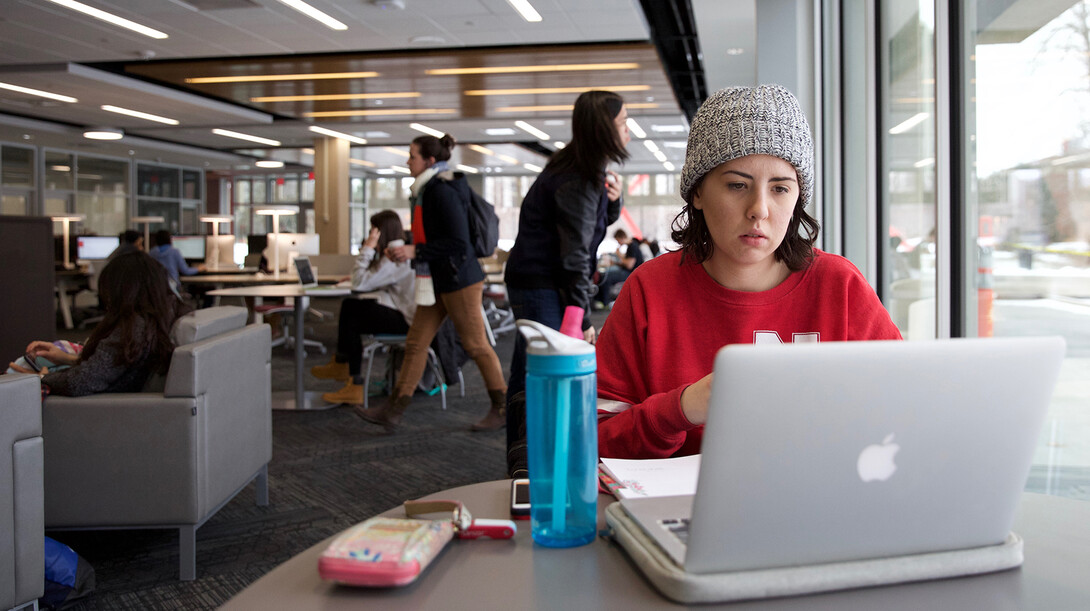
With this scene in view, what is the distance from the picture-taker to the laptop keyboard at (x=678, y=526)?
2.40 ft

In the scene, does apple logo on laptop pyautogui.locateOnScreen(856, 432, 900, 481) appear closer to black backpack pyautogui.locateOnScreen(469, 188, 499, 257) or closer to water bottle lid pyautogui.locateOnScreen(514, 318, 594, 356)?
water bottle lid pyautogui.locateOnScreen(514, 318, 594, 356)

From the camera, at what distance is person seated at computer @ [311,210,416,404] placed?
4852mm

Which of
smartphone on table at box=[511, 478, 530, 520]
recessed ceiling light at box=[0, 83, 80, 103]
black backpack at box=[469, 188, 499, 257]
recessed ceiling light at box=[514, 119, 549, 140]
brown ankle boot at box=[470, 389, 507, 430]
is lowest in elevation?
brown ankle boot at box=[470, 389, 507, 430]

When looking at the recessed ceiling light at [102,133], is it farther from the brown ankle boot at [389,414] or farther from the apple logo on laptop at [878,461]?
the apple logo on laptop at [878,461]

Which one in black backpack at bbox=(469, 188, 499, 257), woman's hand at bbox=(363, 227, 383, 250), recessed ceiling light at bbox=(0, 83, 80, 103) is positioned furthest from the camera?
recessed ceiling light at bbox=(0, 83, 80, 103)

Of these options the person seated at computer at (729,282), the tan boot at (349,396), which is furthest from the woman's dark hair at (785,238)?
the tan boot at (349,396)

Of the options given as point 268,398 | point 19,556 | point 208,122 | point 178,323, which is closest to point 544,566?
point 19,556

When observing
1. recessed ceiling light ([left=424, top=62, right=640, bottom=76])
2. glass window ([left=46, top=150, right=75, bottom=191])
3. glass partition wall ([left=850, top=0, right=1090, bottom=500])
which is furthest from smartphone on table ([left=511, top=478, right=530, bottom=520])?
glass window ([left=46, top=150, right=75, bottom=191])

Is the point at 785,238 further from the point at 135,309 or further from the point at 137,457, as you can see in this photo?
the point at 135,309

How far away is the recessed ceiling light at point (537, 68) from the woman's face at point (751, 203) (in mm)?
7401

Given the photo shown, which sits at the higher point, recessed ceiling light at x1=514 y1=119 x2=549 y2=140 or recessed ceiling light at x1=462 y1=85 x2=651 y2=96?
recessed ceiling light at x1=514 y1=119 x2=549 y2=140

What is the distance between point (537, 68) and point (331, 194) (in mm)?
5865

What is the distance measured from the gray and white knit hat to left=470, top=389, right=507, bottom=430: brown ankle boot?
316 centimetres

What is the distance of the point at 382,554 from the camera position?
2.40ft
